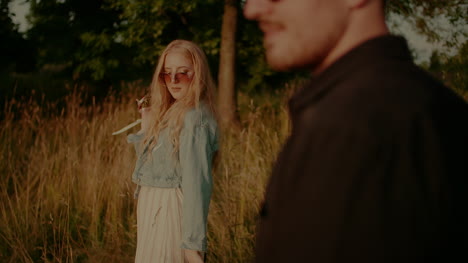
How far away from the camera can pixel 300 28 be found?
0.89m

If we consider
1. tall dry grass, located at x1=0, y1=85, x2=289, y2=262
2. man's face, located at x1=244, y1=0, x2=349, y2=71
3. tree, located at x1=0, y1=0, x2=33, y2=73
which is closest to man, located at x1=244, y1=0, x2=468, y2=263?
man's face, located at x1=244, y1=0, x2=349, y2=71

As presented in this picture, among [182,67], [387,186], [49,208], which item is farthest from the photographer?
[49,208]

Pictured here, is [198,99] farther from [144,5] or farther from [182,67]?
[144,5]

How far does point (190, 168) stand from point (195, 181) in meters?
0.07

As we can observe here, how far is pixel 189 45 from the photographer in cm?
254

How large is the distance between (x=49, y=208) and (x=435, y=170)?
13.7 feet

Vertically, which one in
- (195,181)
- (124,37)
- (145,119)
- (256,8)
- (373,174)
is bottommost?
(195,181)

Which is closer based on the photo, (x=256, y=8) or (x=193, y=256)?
(x=256, y=8)

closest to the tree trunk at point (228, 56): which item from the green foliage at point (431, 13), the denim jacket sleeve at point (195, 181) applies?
the green foliage at point (431, 13)

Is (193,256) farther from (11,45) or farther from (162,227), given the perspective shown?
(11,45)

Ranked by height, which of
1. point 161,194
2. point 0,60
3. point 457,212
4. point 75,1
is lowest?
point 161,194

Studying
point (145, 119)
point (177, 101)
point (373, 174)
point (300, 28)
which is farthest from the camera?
point (145, 119)

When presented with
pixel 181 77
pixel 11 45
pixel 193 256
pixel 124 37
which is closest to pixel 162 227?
pixel 193 256

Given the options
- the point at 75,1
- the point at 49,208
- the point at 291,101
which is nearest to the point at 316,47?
the point at 291,101
